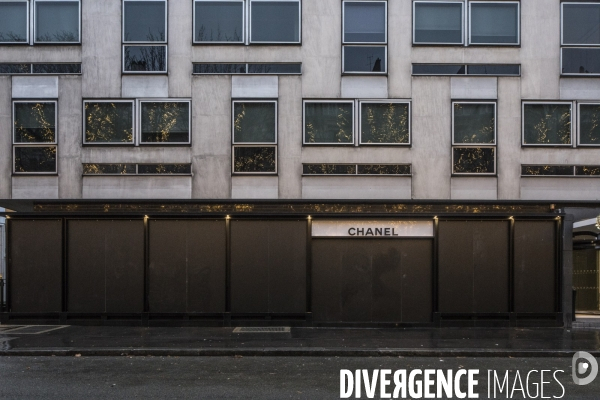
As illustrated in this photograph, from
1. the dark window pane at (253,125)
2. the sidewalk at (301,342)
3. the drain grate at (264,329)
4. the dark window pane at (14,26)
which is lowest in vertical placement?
the drain grate at (264,329)

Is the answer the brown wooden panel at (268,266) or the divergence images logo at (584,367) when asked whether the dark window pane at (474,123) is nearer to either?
the brown wooden panel at (268,266)

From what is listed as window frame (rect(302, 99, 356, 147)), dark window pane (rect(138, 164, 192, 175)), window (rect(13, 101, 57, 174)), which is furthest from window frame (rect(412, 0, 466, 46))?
window (rect(13, 101, 57, 174))

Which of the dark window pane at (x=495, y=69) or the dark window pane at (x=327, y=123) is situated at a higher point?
the dark window pane at (x=495, y=69)

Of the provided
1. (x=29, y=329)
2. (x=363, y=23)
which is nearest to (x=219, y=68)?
(x=363, y=23)

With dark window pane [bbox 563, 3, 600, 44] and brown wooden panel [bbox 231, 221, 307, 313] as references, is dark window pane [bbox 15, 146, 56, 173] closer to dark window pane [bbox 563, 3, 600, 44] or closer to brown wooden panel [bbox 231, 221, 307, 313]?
brown wooden panel [bbox 231, 221, 307, 313]

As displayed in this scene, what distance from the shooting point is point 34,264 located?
1659 centimetres

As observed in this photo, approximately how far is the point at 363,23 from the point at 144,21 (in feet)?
20.3

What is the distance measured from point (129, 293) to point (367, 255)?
6.70 m

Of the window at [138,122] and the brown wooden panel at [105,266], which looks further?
the window at [138,122]

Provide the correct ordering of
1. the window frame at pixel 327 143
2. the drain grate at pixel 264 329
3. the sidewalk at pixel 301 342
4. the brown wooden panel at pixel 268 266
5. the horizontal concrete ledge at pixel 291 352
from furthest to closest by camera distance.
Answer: the window frame at pixel 327 143 < the brown wooden panel at pixel 268 266 < the drain grate at pixel 264 329 < the sidewalk at pixel 301 342 < the horizontal concrete ledge at pixel 291 352

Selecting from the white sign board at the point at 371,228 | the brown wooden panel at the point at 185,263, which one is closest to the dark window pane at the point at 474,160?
the white sign board at the point at 371,228

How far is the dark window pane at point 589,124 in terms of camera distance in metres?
16.7

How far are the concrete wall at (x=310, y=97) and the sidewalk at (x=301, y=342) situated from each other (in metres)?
3.67

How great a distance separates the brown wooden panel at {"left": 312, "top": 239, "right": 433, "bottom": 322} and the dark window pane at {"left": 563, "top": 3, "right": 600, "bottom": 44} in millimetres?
7142
